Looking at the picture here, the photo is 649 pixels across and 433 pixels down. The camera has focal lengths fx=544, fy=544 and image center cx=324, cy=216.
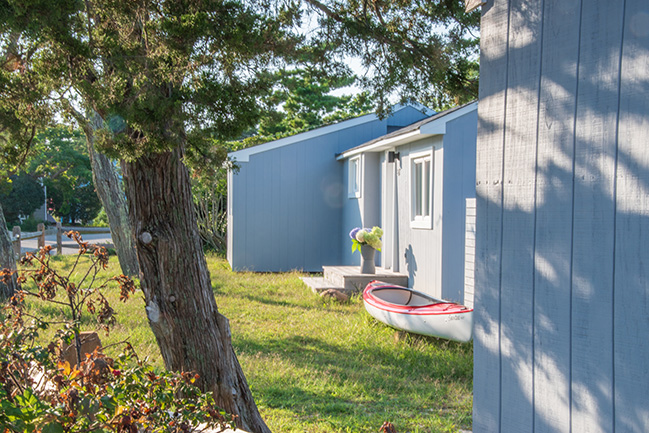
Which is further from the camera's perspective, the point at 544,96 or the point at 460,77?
the point at 460,77

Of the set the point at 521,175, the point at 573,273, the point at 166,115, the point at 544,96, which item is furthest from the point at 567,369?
the point at 166,115

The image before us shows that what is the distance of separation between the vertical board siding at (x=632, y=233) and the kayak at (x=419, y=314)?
4260 millimetres

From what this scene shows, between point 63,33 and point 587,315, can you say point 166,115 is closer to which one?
point 63,33

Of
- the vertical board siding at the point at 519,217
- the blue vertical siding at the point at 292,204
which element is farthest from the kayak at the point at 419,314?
the blue vertical siding at the point at 292,204

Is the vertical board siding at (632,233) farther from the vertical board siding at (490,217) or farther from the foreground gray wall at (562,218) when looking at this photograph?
the vertical board siding at (490,217)

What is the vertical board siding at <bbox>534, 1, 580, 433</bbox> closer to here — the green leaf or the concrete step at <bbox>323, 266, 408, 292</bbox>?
the green leaf

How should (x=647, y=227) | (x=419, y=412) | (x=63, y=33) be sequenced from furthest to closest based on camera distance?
(x=419, y=412), (x=63, y=33), (x=647, y=227)

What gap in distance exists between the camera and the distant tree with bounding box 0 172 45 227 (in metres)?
31.9

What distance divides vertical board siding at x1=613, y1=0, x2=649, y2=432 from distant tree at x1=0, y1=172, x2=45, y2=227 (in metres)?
35.0

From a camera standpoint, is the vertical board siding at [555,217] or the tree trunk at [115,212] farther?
the tree trunk at [115,212]

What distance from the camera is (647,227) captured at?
2037mm

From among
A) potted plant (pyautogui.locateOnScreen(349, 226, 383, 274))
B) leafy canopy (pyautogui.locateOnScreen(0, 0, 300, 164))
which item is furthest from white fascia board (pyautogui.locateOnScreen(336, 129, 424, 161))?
leafy canopy (pyautogui.locateOnScreen(0, 0, 300, 164))

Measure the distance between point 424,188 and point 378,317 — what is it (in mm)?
3352

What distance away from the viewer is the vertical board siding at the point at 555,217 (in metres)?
2.33
